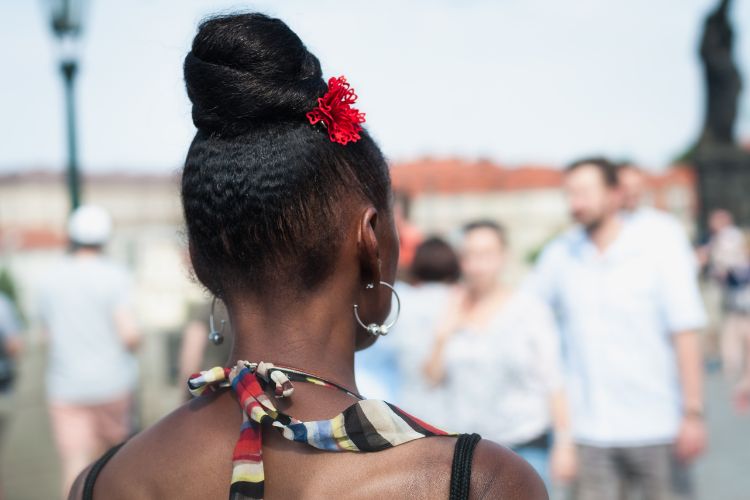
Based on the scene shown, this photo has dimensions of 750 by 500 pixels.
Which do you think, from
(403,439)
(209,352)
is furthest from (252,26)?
(209,352)

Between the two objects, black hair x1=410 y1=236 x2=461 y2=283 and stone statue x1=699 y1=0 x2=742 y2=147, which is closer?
black hair x1=410 y1=236 x2=461 y2=283

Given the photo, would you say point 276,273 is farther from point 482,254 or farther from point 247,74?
point 482,254

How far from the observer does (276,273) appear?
1343mm

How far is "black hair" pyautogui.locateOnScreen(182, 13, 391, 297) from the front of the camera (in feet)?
4.30

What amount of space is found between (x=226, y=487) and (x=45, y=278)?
471 cm

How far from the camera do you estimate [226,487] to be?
130 centimetres

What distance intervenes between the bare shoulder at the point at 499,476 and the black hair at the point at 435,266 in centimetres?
359

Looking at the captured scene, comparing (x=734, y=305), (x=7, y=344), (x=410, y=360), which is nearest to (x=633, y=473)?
(x=410, y=360)

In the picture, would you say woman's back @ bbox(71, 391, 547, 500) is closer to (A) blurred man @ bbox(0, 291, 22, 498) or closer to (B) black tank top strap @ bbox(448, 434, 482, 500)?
(B) black tank top strap @ bbox(448, 434, 482, 500)

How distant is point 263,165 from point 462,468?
19.6 inches

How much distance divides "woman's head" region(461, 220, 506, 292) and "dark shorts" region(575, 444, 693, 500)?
0.91m

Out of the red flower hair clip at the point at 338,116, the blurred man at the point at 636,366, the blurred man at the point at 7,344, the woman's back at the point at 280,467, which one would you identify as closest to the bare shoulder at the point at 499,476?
the woman's back at the point at 280,467

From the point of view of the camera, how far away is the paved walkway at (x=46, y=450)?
605cm

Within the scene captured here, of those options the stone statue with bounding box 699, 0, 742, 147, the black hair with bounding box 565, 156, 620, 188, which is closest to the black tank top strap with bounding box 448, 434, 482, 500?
the black hair with bounding box 565, 156, 620, 188
